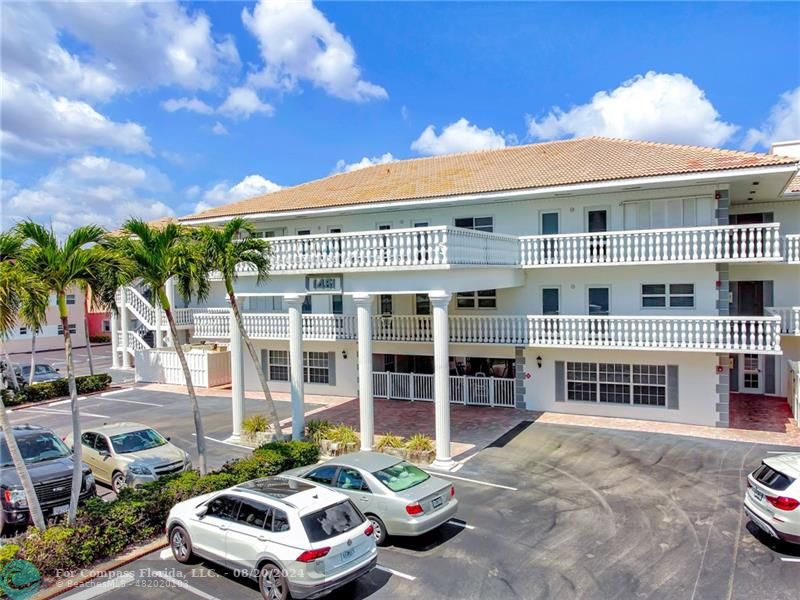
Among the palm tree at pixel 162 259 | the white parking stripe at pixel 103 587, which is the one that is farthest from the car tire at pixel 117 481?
the white parking stripe at pixel 103 587

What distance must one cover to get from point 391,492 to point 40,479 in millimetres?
7583

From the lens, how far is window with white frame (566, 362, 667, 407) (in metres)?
18.6

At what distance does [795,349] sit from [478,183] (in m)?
13.4

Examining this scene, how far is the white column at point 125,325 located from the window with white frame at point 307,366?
12489mm

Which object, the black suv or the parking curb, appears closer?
the parking curb

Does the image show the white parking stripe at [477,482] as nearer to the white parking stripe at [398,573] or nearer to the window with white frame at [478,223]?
the white parking stripe at [398,573]

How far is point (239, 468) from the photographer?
12.6m

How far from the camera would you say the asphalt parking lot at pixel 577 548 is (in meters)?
8.64

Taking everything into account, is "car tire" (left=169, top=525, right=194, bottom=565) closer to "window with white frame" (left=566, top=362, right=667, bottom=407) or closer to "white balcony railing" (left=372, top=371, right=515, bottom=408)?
"white balcony railing" (left=372, top=371, right=515, bottom=408)

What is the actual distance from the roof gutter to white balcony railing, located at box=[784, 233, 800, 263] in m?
2.95

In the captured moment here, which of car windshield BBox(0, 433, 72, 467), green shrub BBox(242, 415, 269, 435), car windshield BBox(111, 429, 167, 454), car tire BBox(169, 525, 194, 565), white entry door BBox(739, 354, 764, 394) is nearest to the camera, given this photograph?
car tire BBox(169, 525, 194, 565)

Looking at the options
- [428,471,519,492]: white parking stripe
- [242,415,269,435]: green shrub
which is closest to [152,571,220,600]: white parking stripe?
[428,471,519,492]: white parking stripe

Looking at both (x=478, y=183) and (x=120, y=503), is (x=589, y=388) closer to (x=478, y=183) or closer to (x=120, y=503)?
(x=478, y=183)

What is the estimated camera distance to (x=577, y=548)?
9891mm
